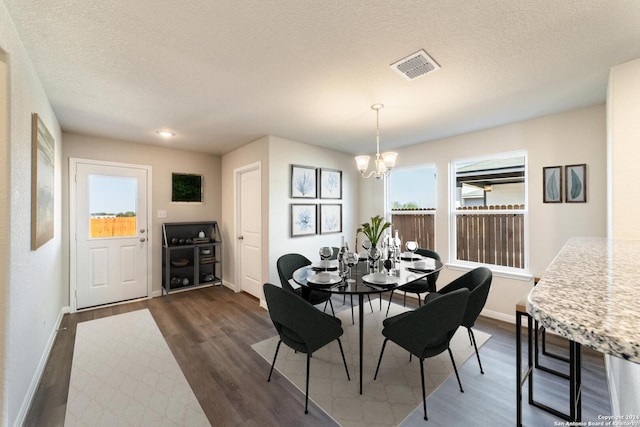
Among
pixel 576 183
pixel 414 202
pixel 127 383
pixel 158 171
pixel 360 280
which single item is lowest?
pixel 127 383

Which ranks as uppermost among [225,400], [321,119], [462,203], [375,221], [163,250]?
[321,119]

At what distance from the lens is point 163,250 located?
14.0 ft

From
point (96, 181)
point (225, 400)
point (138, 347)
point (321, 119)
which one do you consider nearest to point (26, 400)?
point (138, 347)

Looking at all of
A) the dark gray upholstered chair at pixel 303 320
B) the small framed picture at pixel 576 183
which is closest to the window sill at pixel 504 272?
the small framed picture at pixel 576 183

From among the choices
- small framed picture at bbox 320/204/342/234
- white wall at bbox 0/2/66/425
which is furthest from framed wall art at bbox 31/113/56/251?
small framed picture at bbox 320/204/342/234

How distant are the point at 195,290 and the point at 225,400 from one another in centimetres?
293

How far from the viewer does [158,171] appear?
13.9ft

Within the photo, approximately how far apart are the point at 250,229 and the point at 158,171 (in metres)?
1.76

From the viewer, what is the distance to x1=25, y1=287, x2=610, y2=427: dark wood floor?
1.73 metres

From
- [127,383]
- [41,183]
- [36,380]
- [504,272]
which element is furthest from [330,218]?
[36,380]

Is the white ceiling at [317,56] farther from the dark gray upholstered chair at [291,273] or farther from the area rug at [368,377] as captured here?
the area rug at [368,377]

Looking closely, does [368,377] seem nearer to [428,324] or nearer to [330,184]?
[428,324]

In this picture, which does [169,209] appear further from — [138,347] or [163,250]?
[138,347]

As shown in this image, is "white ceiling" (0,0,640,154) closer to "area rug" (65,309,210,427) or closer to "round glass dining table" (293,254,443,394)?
"round glass dining table" (293,254,443,394)
